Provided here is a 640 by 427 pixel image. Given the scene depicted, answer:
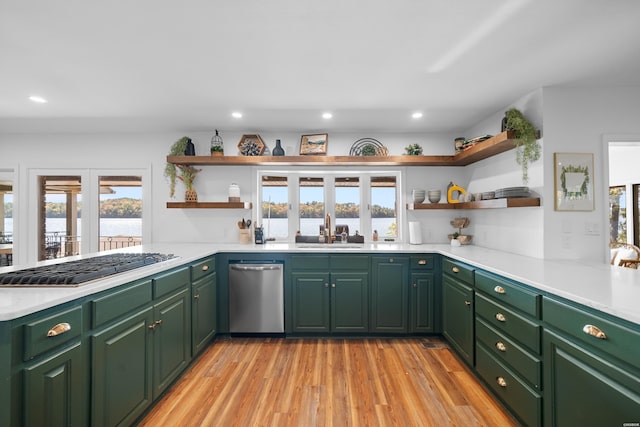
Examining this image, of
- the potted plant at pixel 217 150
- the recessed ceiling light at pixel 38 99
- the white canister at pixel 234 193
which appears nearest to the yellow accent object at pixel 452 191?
the white canister at pixel 234 193

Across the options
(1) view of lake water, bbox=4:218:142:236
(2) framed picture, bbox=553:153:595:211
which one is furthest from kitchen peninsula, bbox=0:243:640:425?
(1) view of lake water, bbox=4:218:142:236

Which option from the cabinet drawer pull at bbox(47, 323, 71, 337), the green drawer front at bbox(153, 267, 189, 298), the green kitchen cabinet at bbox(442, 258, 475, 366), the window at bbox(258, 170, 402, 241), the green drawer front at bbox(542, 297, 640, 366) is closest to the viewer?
the green drawer front at bbox(542, 297, 640, 366)

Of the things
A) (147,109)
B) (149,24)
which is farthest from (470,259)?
(147,109)

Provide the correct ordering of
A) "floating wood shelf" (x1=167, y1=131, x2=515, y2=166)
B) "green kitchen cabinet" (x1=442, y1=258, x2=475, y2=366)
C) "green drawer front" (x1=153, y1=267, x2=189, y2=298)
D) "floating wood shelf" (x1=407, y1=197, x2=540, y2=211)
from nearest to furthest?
"green drawer front" (x1=153, y1=267, x2=189, y2=298)
"green kitchen cabinet" (x1=442, y1=258, x2=475, y2=366)
"floating wood shelf" (x1=407, y1=197, x2=540, y2=211)
"floating wood shelf" (x1=167, y1=131, x2=515, y2=166)

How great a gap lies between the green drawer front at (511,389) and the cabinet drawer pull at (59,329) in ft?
7.94

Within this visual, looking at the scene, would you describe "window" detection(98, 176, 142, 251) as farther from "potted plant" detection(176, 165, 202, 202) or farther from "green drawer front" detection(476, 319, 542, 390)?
"green drawer front" detection(476, 319, 542, 390)

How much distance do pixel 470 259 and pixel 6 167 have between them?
5583mm

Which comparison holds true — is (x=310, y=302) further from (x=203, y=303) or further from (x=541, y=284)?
(x=541, y=284)

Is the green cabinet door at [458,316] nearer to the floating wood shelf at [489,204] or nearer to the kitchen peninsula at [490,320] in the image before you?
the kitchen peninsula at [490,320]

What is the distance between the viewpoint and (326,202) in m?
3.93

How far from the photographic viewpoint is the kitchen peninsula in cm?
115

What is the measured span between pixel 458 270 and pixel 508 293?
2.50ft

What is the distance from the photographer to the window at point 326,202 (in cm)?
392

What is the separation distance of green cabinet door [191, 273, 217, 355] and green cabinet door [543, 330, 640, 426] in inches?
100
